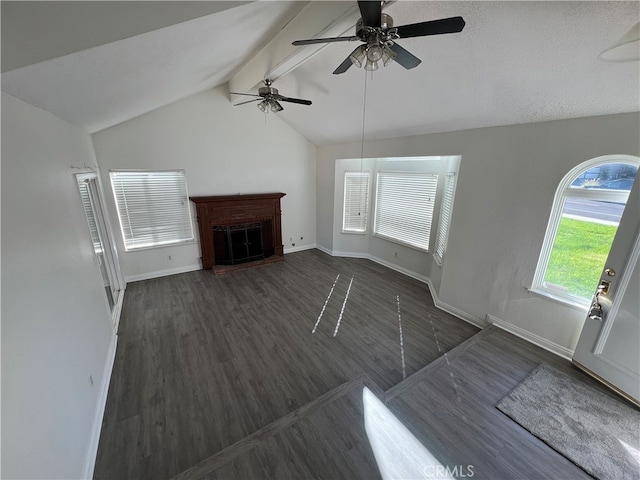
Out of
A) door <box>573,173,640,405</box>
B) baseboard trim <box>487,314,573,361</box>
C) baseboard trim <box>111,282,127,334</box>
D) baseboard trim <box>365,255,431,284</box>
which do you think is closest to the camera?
door <box>573,173,640,405</box>

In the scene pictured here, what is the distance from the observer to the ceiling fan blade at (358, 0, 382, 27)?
1.46 metres

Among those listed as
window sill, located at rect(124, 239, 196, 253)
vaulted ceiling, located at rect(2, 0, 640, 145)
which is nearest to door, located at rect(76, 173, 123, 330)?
window sill, located at rect(124, 239, 196, 253)

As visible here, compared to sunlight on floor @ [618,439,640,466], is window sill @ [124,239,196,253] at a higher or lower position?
higher

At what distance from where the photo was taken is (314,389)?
2564 millimetres

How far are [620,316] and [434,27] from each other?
2.98 meters

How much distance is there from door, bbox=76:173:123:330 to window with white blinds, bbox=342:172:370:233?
445 cm

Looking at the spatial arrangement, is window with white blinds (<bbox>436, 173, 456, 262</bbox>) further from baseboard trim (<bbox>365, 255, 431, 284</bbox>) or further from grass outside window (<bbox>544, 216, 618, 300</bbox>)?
grass outside window (<bbox>544, 216, 618, 300</bbox>)

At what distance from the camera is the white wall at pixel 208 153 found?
14.4 ft

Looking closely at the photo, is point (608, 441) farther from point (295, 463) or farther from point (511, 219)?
point (295, 463)

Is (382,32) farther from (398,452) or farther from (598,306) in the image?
(598,306)

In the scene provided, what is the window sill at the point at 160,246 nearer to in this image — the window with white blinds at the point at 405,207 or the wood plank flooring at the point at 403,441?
the window with white blinds at the point at 405,207

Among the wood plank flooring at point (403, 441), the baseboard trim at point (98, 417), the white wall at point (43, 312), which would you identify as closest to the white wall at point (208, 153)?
the white wall at point (43, 312)

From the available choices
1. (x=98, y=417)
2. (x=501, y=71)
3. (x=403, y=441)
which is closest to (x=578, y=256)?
(x=501, y=71)

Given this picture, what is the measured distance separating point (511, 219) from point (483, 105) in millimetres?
1355
